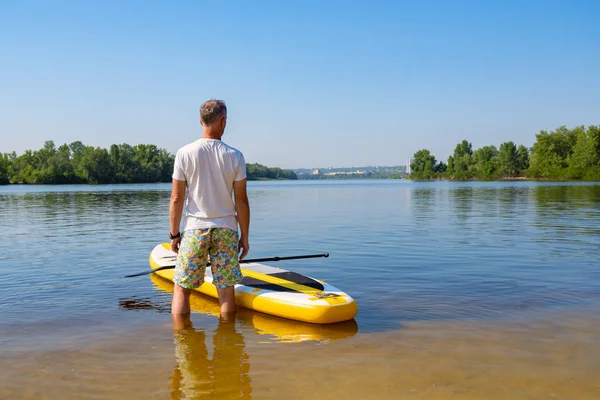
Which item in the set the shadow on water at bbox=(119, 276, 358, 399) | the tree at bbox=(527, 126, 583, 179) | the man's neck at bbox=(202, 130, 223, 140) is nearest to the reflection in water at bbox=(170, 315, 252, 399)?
the shadow on water at bbox=(119, 276, 358, 399)

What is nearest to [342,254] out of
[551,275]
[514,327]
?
[551,275]

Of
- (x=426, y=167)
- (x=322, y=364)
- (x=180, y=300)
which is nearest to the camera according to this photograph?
(x=322, y=364)

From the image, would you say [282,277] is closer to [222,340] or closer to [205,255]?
Answer: [222,340]

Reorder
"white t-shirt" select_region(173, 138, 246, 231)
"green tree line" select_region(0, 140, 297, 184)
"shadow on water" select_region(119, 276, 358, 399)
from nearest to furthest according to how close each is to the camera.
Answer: "shadow on water" select_region(119, 276, 358, 399), "white t-shirt" select_region(173, 138, 246, 231), "green tree line" select_region(0, 140, 297, 184)

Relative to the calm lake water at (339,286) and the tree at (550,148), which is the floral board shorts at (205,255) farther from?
the tree at (550,148)

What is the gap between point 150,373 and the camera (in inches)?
182

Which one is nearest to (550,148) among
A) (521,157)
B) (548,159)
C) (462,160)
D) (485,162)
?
(548,159)

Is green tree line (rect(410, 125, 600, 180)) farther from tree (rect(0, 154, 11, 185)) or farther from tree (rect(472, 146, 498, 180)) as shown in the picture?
tree (rect(0, 154, 11, 185))

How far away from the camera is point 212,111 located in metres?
5.41

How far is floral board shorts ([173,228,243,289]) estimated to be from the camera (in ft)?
17.8

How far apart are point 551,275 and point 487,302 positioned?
277 centimetres

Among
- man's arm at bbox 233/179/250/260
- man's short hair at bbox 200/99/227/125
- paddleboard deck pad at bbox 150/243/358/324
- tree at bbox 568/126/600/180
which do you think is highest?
tree at bbox 568/126/600/180

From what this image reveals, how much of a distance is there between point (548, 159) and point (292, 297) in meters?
121

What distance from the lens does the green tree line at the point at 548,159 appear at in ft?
334
